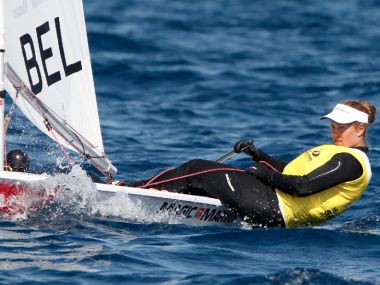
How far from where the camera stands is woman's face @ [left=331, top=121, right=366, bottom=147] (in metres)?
6.36

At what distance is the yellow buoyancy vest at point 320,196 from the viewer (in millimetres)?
6308

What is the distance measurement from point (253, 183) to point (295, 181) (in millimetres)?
356

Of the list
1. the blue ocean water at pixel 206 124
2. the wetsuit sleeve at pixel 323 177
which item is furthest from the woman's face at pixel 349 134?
the blue ocean water at pixel 206 124

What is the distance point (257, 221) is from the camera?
6.46 metres

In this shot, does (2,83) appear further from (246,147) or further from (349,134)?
(349,134)

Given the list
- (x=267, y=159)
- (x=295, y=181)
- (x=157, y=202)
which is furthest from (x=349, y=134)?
(x=157, y=202)

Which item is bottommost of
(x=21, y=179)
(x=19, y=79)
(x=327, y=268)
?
(x=327, y=268)

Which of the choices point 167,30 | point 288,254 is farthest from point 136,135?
point 167,30

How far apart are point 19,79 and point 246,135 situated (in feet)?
14.8

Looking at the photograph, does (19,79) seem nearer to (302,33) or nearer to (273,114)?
(273,114)

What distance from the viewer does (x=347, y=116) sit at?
6.31 m

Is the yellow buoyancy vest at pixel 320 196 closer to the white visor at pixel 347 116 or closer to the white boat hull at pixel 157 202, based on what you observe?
the white visor at pixel 347 116

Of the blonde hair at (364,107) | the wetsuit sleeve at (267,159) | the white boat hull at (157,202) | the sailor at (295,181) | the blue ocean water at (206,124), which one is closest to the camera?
the blue ocean water at (206,124)

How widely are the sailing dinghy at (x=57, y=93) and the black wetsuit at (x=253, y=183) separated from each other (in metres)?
0.13
